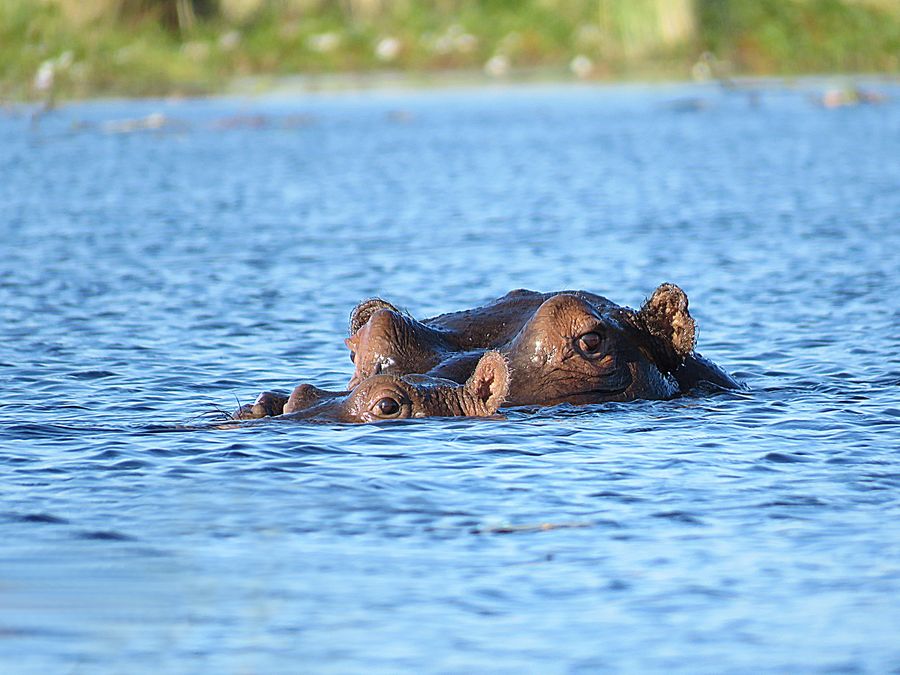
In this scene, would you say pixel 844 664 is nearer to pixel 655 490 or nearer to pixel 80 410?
pixel 655 490

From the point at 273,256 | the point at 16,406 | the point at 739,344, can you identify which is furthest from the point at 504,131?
the point at 16,406

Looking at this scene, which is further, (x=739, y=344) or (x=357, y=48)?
(x=357, y=48)

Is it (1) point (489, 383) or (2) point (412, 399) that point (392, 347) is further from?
(1) point (489, 383)

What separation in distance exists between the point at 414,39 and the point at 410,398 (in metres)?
45.6

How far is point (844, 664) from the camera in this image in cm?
455

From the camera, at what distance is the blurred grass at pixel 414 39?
37719mm

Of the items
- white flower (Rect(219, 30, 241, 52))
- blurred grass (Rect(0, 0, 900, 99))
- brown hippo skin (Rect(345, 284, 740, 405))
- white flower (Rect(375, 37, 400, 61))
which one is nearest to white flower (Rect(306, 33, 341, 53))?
blurred grass (Rect(0, 0, 900, 99))

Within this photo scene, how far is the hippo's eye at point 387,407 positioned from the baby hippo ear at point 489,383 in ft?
1.09

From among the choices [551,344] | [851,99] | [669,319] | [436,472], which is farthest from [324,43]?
[436,472]

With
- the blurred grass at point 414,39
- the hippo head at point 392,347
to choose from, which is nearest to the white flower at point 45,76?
the blurred grass at point 414,39

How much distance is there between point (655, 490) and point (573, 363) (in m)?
1.00

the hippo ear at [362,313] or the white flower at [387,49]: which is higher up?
the white flower at [387,49]

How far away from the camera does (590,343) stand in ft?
23.8

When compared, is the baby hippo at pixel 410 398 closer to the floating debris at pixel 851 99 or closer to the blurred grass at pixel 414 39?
the blurred grass at pixel 414 39
